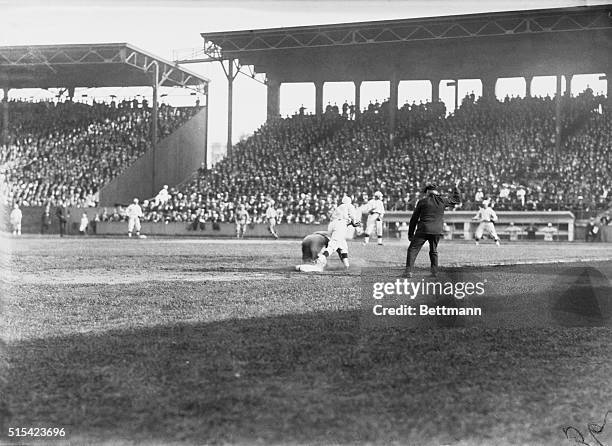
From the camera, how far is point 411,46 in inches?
379

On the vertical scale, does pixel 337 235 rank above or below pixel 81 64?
below

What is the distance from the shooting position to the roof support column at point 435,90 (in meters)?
9.84

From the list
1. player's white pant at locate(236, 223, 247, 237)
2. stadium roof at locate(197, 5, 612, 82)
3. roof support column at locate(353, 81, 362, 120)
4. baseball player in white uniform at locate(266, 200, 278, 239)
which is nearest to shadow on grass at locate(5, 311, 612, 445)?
stadium roof at locate(197, 5, 612, 82)

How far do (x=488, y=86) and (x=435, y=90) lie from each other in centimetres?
120

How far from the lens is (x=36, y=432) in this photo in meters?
3.67

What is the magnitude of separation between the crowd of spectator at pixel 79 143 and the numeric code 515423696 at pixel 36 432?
7.77 meters

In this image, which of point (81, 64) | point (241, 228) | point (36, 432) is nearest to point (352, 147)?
point (81, 64)

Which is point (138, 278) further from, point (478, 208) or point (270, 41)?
point (478, 208)

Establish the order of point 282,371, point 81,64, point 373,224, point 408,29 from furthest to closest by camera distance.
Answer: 1. point 373,224
2. point 81,64
3. point 408,29
4. point 282,371

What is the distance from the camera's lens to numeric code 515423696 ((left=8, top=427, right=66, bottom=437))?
3.64 m

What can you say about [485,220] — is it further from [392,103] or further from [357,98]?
[357,98]

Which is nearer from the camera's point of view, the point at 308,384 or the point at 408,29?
the point at 308,384

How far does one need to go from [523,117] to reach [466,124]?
5.33 ft

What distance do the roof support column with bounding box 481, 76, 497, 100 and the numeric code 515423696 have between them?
8294 millimetres
